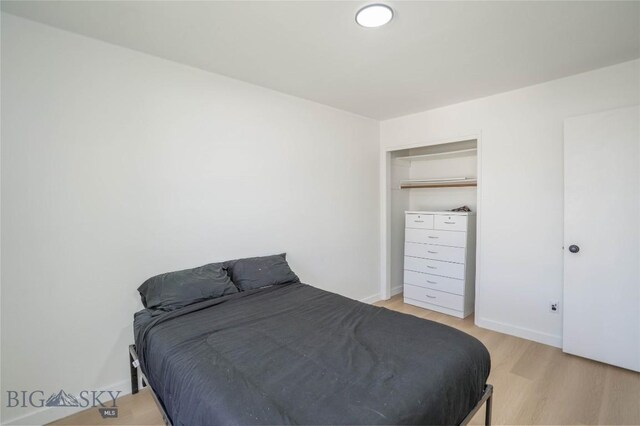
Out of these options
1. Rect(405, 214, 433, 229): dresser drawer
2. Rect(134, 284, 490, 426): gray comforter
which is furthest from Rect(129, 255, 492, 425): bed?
Rect(405, 214, 433, 229): dresser drawer

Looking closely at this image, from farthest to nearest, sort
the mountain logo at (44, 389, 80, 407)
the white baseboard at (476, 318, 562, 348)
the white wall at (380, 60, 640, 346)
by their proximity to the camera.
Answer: the white baseboard at (476, 318, 562, 348) < the white wall at (380, 60, 640, 346) < the mountain logo at (44, 389, 80, 407)

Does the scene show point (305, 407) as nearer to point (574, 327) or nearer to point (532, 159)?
point (574, 327)

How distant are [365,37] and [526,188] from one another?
7.25 feet

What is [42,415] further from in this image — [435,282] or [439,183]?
[439,183]

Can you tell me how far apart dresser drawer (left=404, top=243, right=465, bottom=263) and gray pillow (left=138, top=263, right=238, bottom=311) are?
248 cm

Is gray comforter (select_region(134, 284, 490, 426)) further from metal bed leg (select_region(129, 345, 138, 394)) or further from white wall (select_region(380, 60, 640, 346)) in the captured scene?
white wall (select_region(380, 60, 640, 346))

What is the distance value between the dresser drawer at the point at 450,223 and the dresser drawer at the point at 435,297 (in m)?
0.80

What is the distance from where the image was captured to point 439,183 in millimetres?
3992

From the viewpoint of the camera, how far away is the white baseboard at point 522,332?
111 inches

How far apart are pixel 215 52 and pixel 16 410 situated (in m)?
2.64

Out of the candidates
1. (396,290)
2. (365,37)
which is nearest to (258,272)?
(365,37)

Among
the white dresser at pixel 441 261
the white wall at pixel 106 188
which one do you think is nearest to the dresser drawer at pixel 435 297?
the white dresser at pixel 441 261

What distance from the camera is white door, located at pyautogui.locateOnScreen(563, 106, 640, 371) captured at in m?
2.36

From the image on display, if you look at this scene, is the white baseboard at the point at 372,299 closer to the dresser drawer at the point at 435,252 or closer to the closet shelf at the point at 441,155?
the dresser drawer at the point at 435,252
